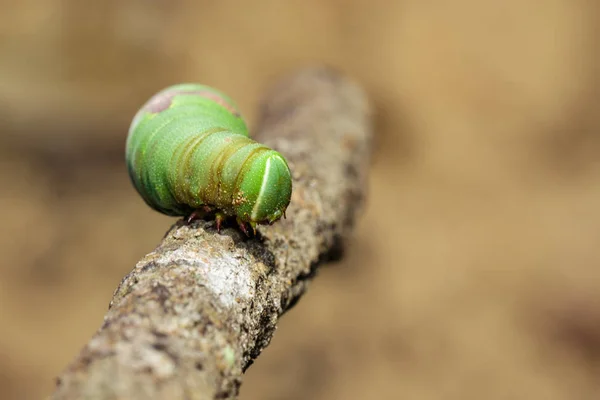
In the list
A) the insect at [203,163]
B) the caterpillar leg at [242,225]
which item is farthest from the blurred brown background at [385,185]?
the caterpillar leg at [242,225]

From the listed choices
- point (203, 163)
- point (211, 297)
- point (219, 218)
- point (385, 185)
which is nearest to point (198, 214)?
point (219, 218)

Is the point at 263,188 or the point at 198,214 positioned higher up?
the point at 263,188

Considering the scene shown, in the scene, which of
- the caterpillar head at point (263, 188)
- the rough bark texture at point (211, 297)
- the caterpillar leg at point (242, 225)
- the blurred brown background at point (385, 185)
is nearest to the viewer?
the rough bark texture at point (211, 297)

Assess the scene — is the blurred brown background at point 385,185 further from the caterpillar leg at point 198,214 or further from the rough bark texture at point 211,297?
the caterpillar leg at point 198,214

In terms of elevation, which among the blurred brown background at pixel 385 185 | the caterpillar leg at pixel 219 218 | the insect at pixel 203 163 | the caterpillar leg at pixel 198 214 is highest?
the insect at pixel 203 163

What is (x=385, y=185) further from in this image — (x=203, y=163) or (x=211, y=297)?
(x=211, y=297)

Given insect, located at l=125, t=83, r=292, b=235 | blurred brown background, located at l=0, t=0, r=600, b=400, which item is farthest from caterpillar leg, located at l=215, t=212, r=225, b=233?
blurred brown background, located at l=0, t=0, r=600, b=400
